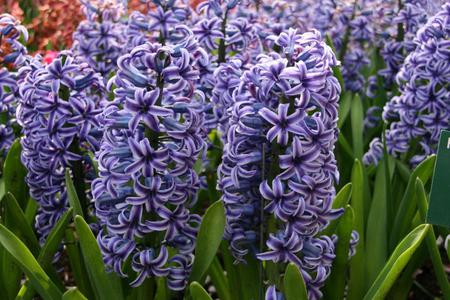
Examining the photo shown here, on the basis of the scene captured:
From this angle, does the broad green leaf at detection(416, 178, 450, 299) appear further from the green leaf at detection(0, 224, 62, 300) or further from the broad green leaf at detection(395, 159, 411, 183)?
the green leaf at detection(0, 224, 62, 300)

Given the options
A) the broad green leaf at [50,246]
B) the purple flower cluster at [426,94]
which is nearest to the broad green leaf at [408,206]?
the purple flower cluster at [426,94]

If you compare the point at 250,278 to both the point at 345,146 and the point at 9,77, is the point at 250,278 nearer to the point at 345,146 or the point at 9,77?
the point at 345,146

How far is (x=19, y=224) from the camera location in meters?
2.40

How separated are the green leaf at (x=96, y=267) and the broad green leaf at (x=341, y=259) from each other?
2.28 ft

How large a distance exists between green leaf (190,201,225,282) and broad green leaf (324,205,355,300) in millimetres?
423

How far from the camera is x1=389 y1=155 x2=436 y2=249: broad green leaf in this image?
2537 mm

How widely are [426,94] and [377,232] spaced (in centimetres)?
57

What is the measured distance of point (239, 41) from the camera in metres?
2.83

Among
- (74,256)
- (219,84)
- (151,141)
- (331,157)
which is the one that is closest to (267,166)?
(331,157)

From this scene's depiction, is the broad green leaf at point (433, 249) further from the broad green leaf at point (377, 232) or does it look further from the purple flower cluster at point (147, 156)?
the purple flower cluster at point (147, 156)

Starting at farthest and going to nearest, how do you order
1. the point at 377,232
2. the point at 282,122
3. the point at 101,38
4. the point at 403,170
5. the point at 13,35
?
1. the point at 101,38
2. the point at 403,170
3. the point at 13,35
4. the point at 377,232
5. the point at 282,122

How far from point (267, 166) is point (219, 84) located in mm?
530

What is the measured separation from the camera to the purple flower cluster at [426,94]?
8.86ft

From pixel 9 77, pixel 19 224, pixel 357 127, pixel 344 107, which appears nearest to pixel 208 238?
pixel 19 224
